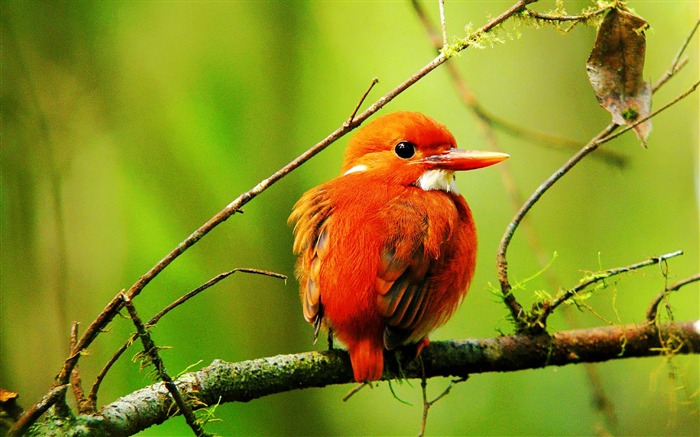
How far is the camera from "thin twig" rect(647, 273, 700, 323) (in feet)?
6.54

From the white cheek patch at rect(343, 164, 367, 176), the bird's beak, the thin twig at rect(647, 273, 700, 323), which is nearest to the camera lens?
the thin twig at rect(647, 273, 700, 323)

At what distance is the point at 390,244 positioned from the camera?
2.19 metres

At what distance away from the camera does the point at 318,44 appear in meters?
3.80

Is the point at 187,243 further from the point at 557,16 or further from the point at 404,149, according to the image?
the point at 404,149

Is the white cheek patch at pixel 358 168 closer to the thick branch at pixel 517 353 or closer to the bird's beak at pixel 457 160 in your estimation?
the bird's beak at pixel 457 160

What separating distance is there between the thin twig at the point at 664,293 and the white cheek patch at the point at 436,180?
0.77 meters

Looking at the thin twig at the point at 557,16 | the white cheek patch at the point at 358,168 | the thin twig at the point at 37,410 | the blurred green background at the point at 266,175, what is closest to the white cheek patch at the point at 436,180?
the white cheek patch at the point at 358,168

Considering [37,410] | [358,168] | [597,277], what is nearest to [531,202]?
[597,277]

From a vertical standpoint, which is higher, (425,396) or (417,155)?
(417,155)

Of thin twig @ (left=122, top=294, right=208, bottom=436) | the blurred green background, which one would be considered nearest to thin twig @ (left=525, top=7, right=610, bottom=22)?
thin twig @ (left=122, top=294, right=208, bottom=436)

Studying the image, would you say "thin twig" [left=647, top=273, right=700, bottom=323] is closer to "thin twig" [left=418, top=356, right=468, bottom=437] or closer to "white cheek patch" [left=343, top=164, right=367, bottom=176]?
"thin twig" [left=418, top=356, right=468, bottom=437]

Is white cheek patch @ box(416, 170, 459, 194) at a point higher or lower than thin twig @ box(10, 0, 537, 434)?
higher

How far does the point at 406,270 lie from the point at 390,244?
9cm

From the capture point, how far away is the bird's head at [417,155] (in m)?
2.53
